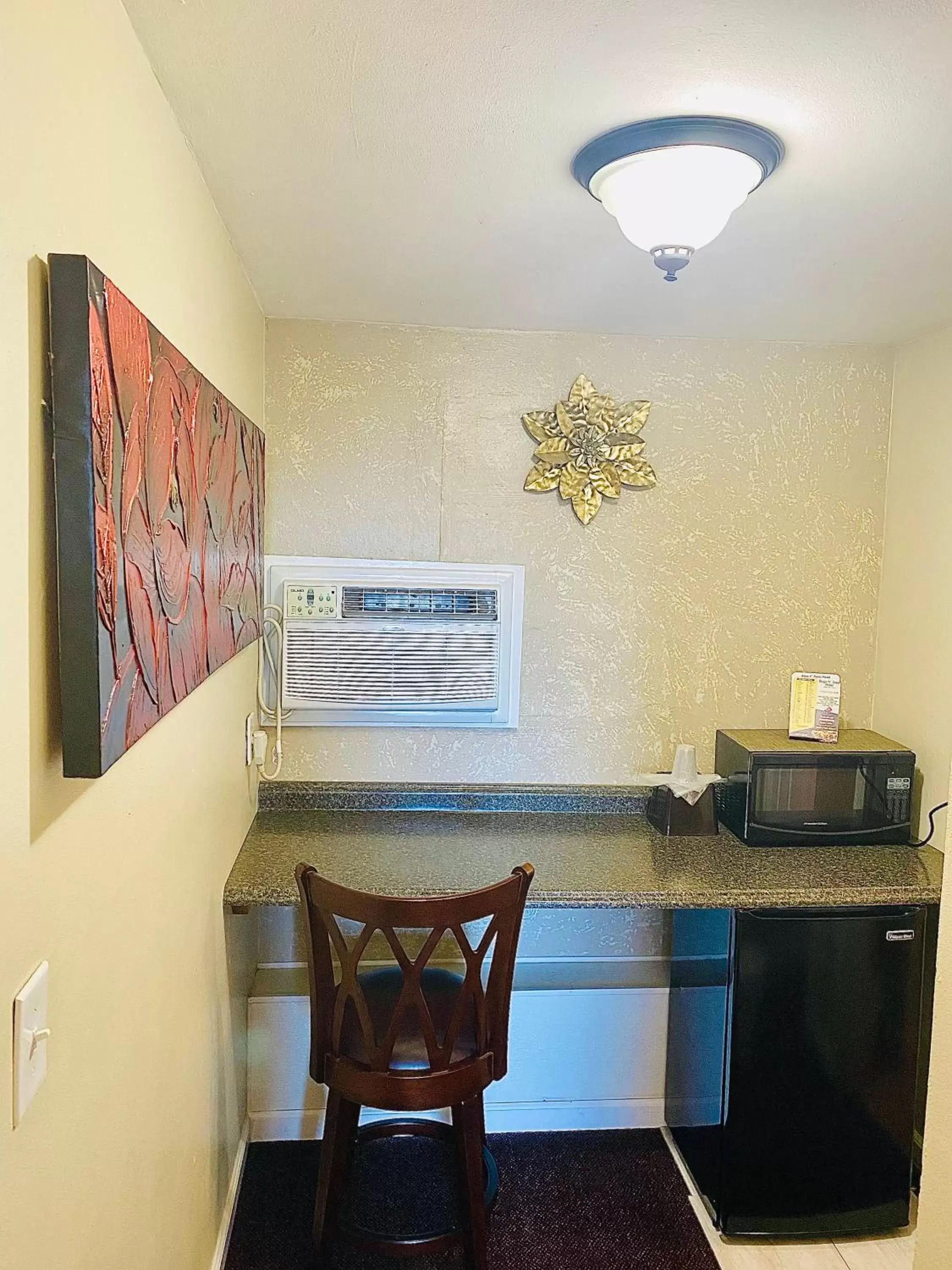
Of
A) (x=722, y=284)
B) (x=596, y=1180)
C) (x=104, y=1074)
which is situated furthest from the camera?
(x=596, y=1180)

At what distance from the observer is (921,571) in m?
2.46

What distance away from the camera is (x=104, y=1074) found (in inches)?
43.3

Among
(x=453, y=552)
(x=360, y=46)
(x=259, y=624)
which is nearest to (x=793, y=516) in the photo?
(x=453, y=552)

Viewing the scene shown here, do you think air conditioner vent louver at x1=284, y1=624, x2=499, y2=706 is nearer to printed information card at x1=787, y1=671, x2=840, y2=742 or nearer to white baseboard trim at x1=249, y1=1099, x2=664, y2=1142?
printed information card at x1=787, y1=671, x2=840, y2=742

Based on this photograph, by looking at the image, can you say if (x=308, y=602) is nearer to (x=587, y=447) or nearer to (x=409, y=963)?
(x=587, y=447)

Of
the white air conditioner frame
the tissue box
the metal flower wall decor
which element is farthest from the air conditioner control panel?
the tissue box

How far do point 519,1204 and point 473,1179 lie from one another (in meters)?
0.47

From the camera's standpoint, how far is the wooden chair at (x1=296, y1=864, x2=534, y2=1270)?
5.64 feet

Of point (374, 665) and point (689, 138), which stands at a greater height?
point (689, 138)

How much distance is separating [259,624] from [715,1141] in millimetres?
1709

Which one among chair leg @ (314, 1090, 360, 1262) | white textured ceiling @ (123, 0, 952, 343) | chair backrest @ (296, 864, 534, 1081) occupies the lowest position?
chair leg @ (314, 1090, 360, 1262)

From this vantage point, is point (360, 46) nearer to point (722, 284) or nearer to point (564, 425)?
point (722, 284)

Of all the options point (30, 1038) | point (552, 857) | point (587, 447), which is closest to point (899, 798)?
point (552, 857)

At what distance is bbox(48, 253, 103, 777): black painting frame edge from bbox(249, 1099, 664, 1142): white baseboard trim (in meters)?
1.98
